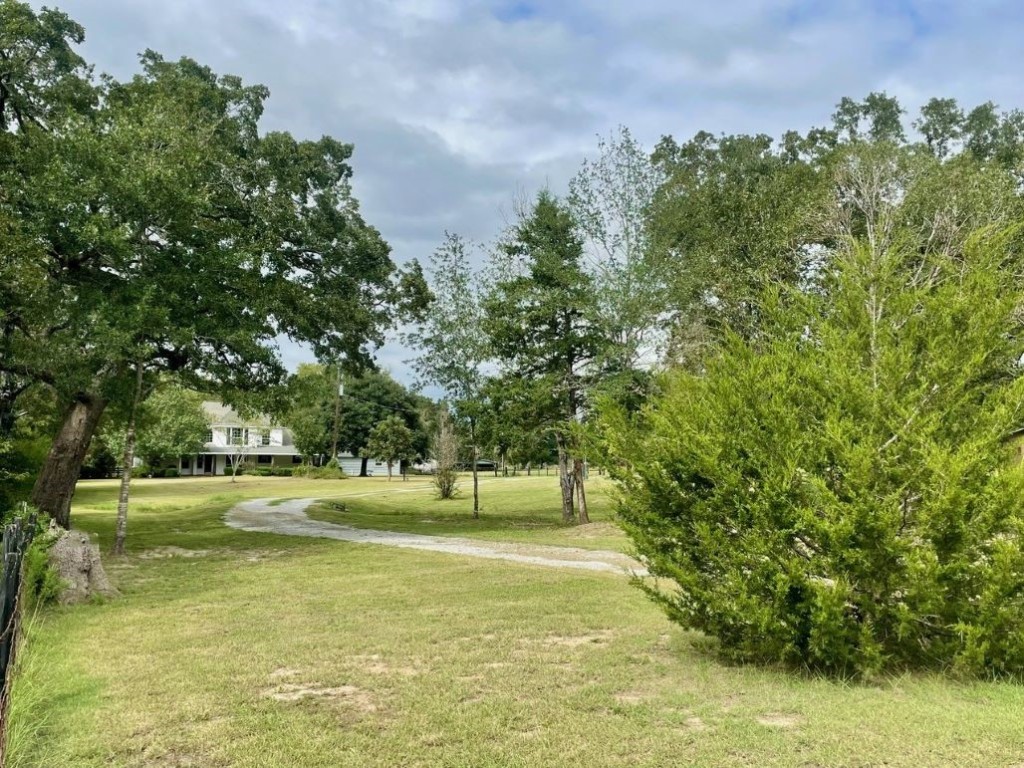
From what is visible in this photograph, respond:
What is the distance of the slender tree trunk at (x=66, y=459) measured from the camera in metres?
14.9

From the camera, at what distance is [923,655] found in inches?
201

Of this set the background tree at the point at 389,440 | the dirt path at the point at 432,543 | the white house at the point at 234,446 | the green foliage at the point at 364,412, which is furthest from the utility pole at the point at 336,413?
the dirt path at the point at 432,543

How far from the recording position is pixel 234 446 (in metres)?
66.0

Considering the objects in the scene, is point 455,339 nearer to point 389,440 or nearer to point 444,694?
point 444,694

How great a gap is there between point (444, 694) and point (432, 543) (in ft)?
37.6

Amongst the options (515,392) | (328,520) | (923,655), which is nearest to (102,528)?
(328,520)

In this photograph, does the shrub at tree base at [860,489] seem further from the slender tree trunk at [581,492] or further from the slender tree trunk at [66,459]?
the slender tree trunk at [581,492]

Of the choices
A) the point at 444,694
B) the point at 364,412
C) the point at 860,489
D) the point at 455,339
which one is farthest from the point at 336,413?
the point at 860,489

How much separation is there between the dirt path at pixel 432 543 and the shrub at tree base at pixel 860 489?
2921 mm

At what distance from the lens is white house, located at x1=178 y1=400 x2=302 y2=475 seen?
214 ft

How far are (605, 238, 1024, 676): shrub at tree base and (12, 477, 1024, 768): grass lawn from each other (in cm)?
43

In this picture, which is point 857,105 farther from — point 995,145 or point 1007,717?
point 1007,717

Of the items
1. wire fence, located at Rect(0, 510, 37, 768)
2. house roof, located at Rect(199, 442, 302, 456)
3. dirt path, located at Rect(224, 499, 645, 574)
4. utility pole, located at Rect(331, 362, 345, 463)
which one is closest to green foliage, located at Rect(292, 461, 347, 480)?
utility pole, located at Rect(331, 362, 345, 463)

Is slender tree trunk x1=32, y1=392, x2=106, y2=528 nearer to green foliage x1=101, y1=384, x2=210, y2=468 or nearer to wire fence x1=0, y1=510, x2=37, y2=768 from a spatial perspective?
wire fence x1=0, y1=510, x2=37, y2=768
